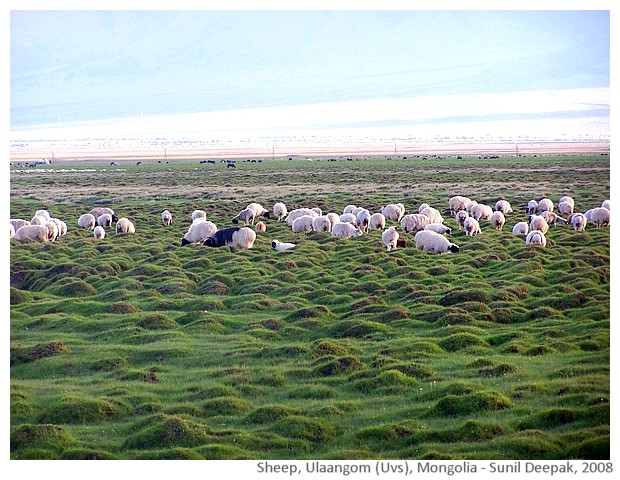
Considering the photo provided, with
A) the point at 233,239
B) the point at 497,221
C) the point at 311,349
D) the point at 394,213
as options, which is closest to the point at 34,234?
the point at 233,239

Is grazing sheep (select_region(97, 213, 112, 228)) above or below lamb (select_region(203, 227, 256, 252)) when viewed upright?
above

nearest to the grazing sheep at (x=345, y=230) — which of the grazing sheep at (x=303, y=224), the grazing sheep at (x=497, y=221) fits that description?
the grazing sheep at (x=303, y=224)

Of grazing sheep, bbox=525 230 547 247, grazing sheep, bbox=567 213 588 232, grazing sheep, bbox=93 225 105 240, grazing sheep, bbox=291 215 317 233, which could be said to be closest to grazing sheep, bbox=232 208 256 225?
grazing sheep, bbox=291 215 317 233

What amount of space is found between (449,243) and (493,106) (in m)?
142

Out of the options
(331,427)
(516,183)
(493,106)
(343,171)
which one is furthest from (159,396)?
(493,106)

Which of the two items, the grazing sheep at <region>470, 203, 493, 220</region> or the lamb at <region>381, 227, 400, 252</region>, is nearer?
the lamb at <region>381, 227, 400, 252</region>

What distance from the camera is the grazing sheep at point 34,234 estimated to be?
32.9m

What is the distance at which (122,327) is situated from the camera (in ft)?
63.7

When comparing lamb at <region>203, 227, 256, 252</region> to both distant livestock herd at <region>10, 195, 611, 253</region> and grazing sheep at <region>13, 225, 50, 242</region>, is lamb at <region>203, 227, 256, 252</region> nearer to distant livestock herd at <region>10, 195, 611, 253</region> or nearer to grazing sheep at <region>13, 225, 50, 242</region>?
distant livestock herd at <region>10, 195, 611, 253</region>

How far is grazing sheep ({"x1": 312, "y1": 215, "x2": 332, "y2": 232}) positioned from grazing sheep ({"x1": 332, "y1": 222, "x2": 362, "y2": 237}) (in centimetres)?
122

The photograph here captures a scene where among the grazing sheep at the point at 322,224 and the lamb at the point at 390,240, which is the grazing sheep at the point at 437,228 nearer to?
the lamb at the point at 390,240

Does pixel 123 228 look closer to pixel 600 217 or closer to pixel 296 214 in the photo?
pixel 296 214

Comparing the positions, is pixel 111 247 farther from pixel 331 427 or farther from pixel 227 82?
pixel 227 82

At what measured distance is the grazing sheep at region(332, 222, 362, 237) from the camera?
108 ft
